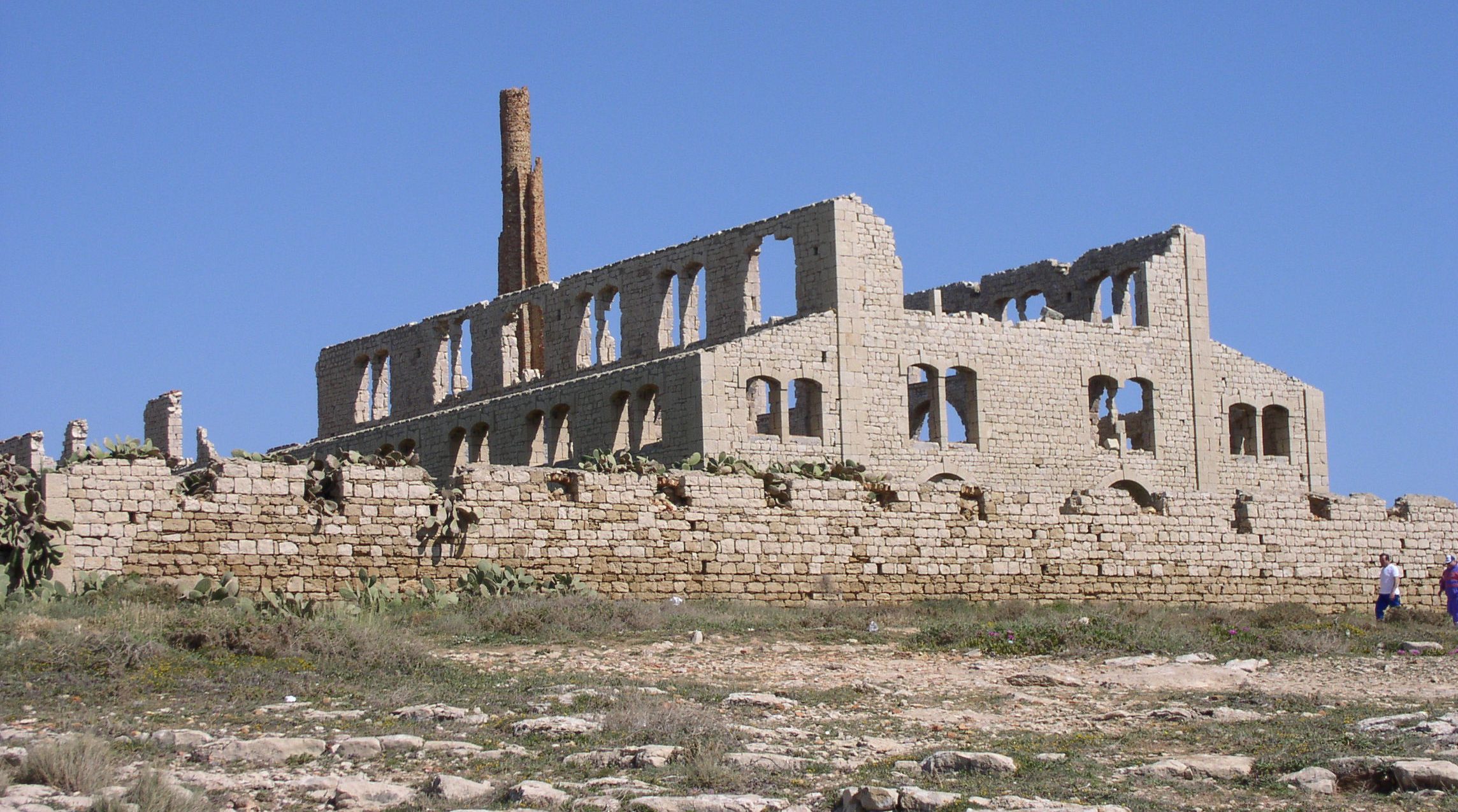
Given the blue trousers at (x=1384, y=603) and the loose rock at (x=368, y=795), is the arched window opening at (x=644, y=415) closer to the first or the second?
the blue trousers at (x=1384, y=603)

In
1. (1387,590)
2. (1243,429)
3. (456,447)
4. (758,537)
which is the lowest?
(1387,590)

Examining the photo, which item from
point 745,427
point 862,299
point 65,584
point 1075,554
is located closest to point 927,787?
point 65,584

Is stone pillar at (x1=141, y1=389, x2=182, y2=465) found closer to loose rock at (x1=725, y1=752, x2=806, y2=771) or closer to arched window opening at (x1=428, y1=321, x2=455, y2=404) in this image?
arched window opening at (x1=428, y1=321, x2=455, y2=404)

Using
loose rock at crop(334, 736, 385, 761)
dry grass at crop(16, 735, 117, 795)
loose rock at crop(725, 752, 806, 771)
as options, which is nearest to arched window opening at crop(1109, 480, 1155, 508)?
loose rock at crop(725, 752, 806, 771)

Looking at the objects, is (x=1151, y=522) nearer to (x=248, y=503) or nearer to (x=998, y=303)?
(x=248, y=503)

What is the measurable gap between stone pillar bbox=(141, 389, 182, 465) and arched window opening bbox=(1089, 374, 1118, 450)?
22.2 meters

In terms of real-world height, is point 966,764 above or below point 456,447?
below

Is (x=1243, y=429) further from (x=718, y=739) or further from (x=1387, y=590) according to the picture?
(x=718, y=739)

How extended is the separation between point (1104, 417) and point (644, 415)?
12.4 m

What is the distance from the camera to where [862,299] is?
3378 centimetres

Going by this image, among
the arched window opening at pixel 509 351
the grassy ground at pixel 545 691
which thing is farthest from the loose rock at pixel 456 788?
the arched window opening at pixel 509 351

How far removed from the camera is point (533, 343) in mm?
48938

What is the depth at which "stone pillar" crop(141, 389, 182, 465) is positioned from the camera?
44344mm

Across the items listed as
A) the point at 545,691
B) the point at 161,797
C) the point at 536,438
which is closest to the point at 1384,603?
the point at 545,691
